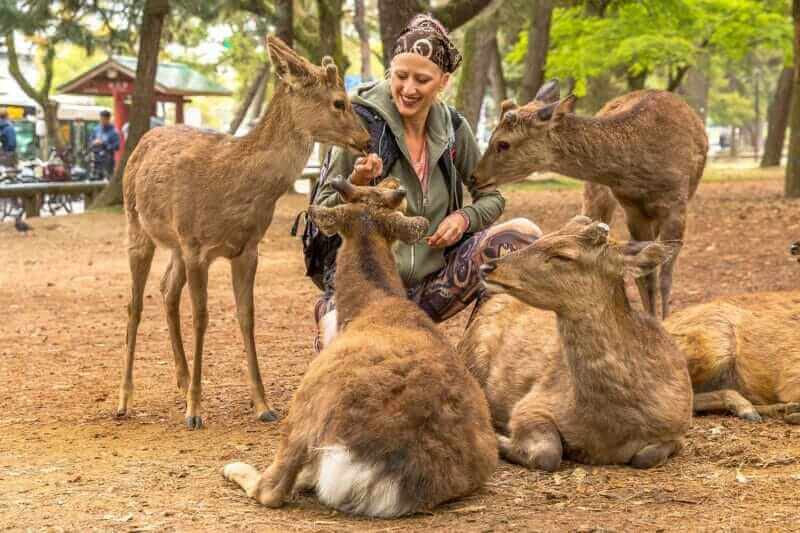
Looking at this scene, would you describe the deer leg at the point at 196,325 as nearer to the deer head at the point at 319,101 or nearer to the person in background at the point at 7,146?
the deer head at the point at 319,101

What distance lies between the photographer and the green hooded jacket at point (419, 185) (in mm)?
6234

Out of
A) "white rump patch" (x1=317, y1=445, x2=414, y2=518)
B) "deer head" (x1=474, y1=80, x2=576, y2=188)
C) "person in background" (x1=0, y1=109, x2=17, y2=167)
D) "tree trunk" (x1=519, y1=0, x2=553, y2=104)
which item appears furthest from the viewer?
"tree trunk" (x1=519, y1=0, x2=553, y2=104)

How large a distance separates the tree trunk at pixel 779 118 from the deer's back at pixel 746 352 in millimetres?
24112

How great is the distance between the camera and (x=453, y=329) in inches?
372

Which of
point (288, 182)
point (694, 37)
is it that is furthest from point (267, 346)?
point (694, 37)

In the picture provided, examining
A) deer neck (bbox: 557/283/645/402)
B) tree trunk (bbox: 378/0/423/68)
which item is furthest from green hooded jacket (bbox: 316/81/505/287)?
tree trunk (bbox: 378/0/423/68)

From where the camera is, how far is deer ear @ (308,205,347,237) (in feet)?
16.5

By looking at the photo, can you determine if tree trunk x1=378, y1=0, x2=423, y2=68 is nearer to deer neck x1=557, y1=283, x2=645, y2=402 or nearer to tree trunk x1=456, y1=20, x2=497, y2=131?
tree trunk x1=456, y1=20, x2=497, y2=131

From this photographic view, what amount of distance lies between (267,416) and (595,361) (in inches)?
78.9

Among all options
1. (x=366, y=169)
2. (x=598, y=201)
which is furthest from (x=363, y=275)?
(x=598, y=201)

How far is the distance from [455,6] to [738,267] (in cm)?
Answer: 575

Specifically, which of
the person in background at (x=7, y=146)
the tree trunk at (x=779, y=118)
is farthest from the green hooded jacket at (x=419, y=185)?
the tree trunk at (x=779, y=118)

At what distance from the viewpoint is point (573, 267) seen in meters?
4.98

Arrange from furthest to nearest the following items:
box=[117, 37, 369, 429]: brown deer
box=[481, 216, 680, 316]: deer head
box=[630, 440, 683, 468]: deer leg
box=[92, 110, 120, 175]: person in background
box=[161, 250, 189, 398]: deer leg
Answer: box=[92, 110, 120, 175]: person in background < box=[161, 250, 189, 398]: deer leg < box=[117, 37, 369, 429]: brown deer < box=[630, 440, 683, 468]: deer leg < box=[481, 216, 680, 316]: deer head
